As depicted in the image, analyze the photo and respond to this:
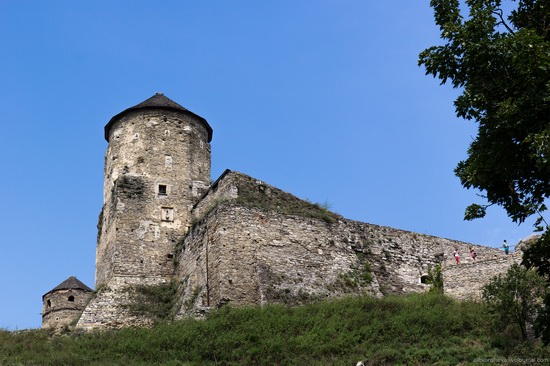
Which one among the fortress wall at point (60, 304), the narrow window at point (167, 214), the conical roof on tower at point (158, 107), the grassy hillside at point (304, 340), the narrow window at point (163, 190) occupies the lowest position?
the grassy hillside at point (304, 340)

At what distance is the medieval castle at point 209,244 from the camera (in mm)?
29562

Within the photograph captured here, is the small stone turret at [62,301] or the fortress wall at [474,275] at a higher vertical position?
the small stone turret at [62,301]

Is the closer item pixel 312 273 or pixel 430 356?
pixel 430 356

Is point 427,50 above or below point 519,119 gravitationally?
above

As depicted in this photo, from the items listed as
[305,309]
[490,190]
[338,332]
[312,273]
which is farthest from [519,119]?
[312,273]

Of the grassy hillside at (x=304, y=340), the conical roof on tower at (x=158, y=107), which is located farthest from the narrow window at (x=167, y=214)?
the grassy hillside at (x=304, y=340)

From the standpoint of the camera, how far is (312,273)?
31109mm

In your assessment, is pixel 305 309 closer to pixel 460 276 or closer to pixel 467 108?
pixel 460 276

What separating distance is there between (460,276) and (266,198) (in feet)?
27.6

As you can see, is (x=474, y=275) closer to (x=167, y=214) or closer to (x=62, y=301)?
(x=167, y=214)

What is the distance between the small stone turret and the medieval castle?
6.62 metres

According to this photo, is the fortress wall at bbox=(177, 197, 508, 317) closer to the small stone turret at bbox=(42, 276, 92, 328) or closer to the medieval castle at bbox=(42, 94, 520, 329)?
the medieval castle at bbox=(42, 94, 520, 329)

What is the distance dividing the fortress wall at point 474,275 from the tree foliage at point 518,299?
153 inches

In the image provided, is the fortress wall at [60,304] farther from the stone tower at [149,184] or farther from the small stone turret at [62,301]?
the stone tower at [149,184]
